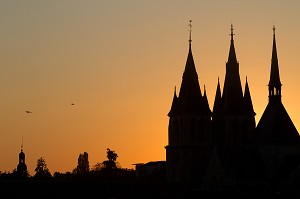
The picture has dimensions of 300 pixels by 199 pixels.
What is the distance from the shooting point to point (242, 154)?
119m

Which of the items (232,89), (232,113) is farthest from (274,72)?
(232,113)

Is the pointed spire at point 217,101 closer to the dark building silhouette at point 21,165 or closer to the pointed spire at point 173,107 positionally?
the pointed spire at point 173,107

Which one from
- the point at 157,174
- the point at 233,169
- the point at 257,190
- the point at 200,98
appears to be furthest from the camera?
the point at 157,174

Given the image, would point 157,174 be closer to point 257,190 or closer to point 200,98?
point 200,98

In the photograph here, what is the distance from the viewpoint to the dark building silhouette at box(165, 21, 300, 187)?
389ft

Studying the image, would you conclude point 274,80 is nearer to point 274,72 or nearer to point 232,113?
point 274,72

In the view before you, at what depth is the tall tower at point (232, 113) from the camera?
125312 mm

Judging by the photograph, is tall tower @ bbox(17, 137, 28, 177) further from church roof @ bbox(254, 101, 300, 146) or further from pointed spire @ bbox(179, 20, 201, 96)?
church roof @ bbox(254, 101, 300, 146)

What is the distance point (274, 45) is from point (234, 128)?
907 cm

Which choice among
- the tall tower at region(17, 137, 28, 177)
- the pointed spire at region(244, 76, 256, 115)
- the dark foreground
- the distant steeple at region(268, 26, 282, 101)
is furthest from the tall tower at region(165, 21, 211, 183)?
the tall tower at region(17, 137, 28, 177)

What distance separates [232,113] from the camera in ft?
411

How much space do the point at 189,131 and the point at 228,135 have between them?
4.20 meters

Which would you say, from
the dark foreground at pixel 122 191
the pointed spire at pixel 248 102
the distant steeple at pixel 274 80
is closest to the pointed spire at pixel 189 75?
the pointed spire at pixel 248 102

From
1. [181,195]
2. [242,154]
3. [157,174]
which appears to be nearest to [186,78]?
[242,154]
